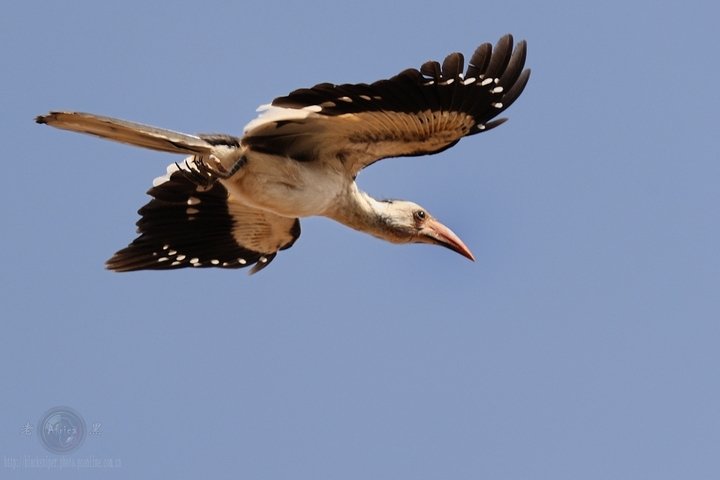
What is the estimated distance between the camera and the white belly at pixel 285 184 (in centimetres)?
829

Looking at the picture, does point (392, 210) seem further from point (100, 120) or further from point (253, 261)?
point (100, 120)

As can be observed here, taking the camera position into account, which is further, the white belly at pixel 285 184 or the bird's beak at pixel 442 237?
the bird's beak at pixel 442 237

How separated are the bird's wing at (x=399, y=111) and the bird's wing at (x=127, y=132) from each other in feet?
1.65

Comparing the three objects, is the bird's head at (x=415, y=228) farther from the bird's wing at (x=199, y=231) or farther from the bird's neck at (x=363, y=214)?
the bird's wing at (x=199, y=231)

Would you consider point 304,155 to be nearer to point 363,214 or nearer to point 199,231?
point 363,214

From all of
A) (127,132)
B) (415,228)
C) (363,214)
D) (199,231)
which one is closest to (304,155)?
(363,214)

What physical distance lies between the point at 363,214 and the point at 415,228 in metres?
0.66

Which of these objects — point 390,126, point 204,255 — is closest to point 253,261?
point 204,255

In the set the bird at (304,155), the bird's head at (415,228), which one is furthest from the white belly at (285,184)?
the bird's head at (415,228)

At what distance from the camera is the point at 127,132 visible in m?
7.46

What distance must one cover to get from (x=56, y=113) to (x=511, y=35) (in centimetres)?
347

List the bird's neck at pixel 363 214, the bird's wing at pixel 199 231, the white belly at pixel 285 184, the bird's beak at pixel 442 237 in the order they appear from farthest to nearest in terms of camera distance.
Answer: the bird's wing at pixel 199 231 < the bird's beak at pixel 442 237 < the bird's neck at pixel 363 214 < the white belly at pixel 285 184

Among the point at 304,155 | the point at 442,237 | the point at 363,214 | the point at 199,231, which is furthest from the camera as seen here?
the point at 199,231

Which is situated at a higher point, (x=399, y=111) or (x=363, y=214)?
(x=399, y=111)
